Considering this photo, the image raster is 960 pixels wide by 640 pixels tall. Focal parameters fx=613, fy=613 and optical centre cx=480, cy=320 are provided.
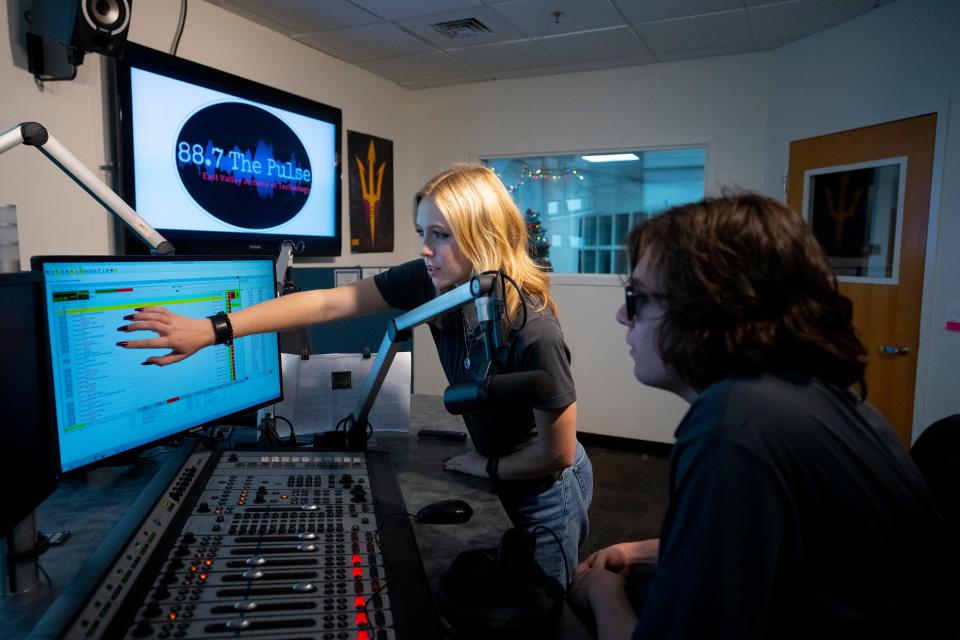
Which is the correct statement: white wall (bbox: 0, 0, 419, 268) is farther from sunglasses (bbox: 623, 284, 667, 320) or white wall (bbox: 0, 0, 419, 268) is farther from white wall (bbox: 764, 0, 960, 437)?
white wall (bbox: 764, 0, 960, 437)

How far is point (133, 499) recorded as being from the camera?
Result: 3.88 ft


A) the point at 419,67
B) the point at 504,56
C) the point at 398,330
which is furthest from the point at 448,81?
the point at 398,330

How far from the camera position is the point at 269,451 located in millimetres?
1287

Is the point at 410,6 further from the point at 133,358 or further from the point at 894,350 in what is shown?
the point at 894,350

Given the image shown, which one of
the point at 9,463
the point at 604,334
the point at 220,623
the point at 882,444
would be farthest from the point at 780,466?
the point at 604,334

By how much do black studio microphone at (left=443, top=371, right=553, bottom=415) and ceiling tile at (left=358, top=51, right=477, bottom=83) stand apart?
359 centimetres

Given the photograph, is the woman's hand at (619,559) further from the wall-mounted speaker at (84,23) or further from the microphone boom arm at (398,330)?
the wall-mounted speaker at (84,23)

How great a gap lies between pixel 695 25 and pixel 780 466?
346 cm

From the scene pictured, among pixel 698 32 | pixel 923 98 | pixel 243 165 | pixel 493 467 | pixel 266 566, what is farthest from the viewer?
pixel 698 32

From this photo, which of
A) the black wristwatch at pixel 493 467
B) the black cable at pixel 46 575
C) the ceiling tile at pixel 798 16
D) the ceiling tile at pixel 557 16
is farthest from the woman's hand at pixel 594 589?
the ceiling tile at pixel 798 16

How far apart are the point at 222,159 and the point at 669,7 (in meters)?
2.44

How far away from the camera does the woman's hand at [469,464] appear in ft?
4.51

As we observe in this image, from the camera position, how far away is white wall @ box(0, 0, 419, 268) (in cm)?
231

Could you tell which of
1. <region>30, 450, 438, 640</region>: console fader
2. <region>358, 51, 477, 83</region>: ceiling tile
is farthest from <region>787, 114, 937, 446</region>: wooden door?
<region>30, 450, 438, 640</region>: console fader
